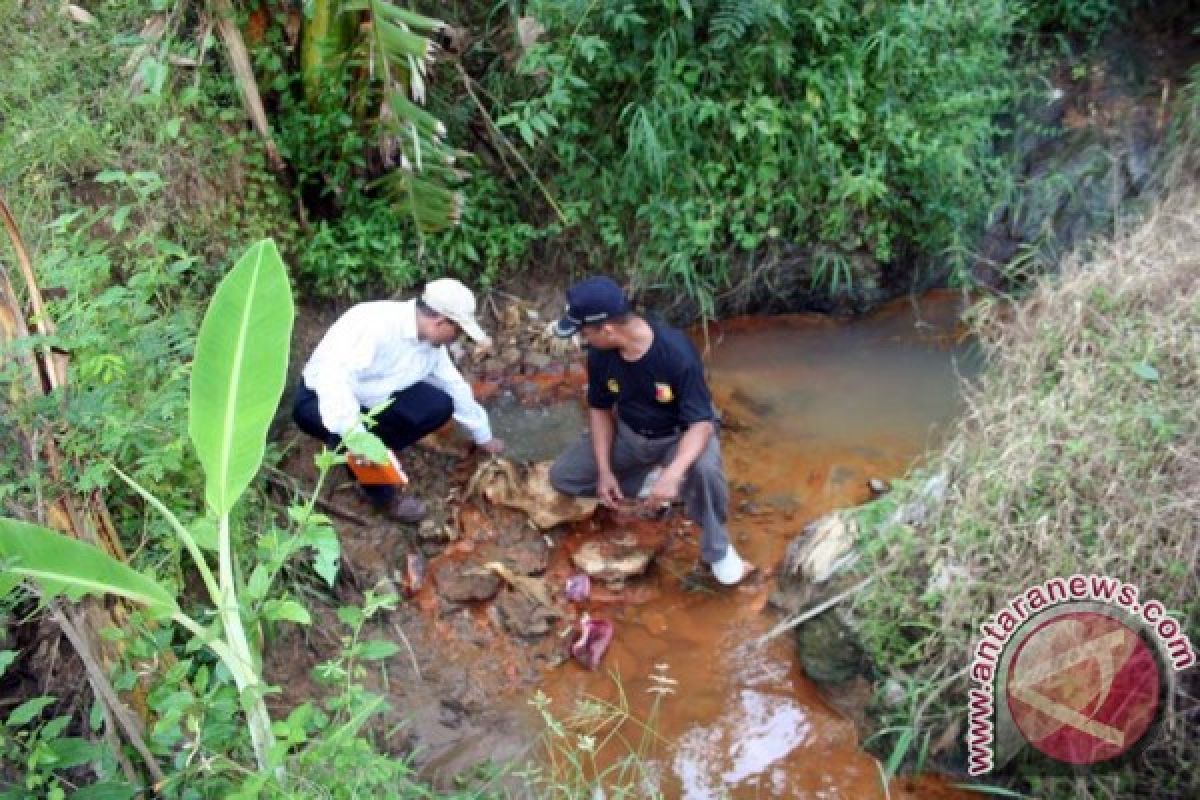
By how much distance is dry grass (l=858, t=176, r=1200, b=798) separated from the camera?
3.04 meters

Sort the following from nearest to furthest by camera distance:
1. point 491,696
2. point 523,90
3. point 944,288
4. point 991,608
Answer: point 991,608, point 491,696, point 523,90, point 944,288

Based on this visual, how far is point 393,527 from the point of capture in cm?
405

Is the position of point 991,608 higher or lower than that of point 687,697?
higher

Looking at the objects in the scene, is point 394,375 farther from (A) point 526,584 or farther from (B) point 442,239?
(B) point 442,239

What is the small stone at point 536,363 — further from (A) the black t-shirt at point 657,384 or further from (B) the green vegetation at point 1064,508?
(B) the green vegetation at point 1064,508

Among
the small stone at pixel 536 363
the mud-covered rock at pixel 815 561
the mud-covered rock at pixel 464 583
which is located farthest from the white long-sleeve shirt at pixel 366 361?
the mud-covered rock at pixel 815 561

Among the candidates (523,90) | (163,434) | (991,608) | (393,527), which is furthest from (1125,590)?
(523,90)

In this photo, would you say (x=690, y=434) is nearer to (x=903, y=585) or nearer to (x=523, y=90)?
(x=903, y=585)

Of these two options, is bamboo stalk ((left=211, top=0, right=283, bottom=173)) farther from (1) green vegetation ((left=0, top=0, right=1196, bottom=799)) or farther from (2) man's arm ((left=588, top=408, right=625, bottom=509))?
(2) man's arm ((left=588, top=408, right=625, bottom=509))

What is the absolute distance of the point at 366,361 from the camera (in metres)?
Answer: 3.62

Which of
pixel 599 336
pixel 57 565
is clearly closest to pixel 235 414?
pixel 57 565

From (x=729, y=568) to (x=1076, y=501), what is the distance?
1401mm

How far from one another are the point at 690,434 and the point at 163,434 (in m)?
1.90

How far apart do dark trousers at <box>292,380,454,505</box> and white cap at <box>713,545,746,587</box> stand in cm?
135
